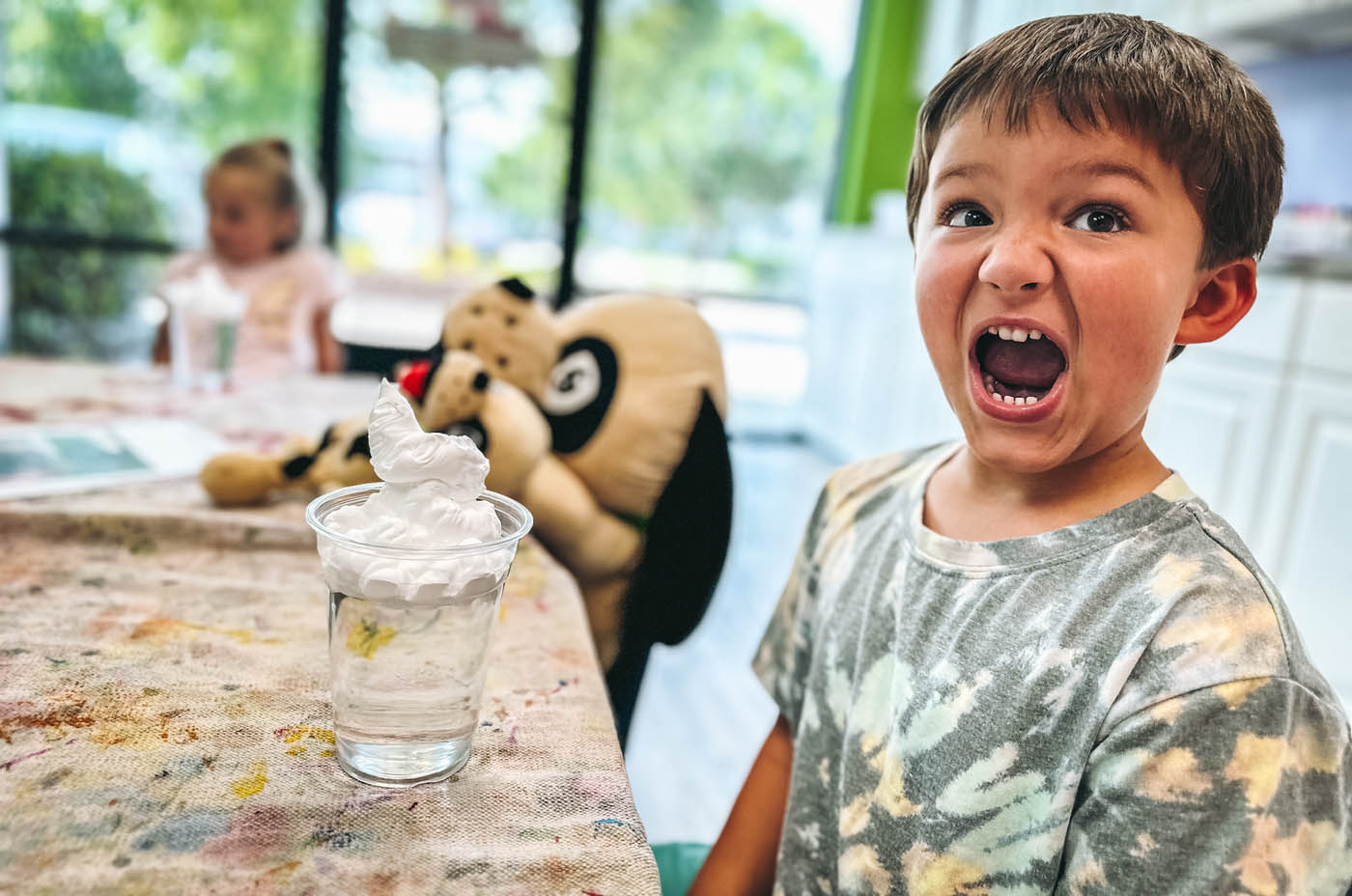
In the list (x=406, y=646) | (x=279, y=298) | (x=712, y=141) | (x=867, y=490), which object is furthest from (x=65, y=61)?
(x=406, y=646)

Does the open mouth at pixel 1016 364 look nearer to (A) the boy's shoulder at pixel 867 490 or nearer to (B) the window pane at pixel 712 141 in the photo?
(A) the boy's shoulder at pixel 867 490

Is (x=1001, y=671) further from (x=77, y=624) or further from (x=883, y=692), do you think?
(x=77, y=624)

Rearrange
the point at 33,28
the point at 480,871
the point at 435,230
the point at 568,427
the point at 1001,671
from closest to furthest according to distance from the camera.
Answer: the point at 480,871 → the point at 1001,671 → the point at 568,427 → the point at 33,28 → the point at 435,230

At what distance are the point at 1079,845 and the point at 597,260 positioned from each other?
389 cm

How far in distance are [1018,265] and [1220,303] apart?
0.53 feet

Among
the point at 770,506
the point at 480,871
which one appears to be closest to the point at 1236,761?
the point at 480,871

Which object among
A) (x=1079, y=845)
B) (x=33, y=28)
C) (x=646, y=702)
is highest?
(x=33, y=28)

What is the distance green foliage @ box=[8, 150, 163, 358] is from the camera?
3473 millimetres

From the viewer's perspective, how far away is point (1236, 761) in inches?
19.1

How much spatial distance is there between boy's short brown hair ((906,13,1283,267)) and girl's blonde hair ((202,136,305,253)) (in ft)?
6.32

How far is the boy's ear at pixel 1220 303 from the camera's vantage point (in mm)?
635

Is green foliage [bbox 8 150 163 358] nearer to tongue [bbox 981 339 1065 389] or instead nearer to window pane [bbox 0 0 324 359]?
window pane [bbox 0 0 324 359]

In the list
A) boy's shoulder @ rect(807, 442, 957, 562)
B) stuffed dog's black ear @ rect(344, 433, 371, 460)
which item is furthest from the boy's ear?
stuffed dog's black ear @ rect(344, 433, 371, 460)

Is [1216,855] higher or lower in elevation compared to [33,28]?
lower
